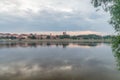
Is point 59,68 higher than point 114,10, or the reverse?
point 114,10

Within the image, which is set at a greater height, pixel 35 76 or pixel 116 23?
pixel 116 23

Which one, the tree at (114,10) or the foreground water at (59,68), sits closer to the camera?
the tree at (114,10)

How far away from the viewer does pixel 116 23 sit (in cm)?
1433

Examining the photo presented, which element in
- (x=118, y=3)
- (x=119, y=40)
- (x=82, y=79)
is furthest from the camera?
(x=82, y=79)

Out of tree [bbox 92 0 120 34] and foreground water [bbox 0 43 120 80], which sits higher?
tree [bbox 92 0 120 34]

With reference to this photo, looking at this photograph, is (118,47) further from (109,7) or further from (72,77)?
(72,77)

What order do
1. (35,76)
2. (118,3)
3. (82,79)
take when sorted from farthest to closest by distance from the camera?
(35,76) < (82,79) < (118,3)

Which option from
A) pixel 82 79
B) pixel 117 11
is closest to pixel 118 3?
pixel 117 11

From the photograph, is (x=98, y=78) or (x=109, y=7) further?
(x=98, y=78)

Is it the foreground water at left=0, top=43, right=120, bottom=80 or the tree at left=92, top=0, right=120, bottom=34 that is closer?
the tree at left=92, top=0, right=120, bottom=34

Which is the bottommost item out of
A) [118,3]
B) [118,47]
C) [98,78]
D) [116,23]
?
[98,78]

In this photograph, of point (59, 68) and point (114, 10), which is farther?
point (59, 68)

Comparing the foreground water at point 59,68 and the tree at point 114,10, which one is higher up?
the tree at point 114,10

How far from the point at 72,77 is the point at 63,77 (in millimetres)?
1243
